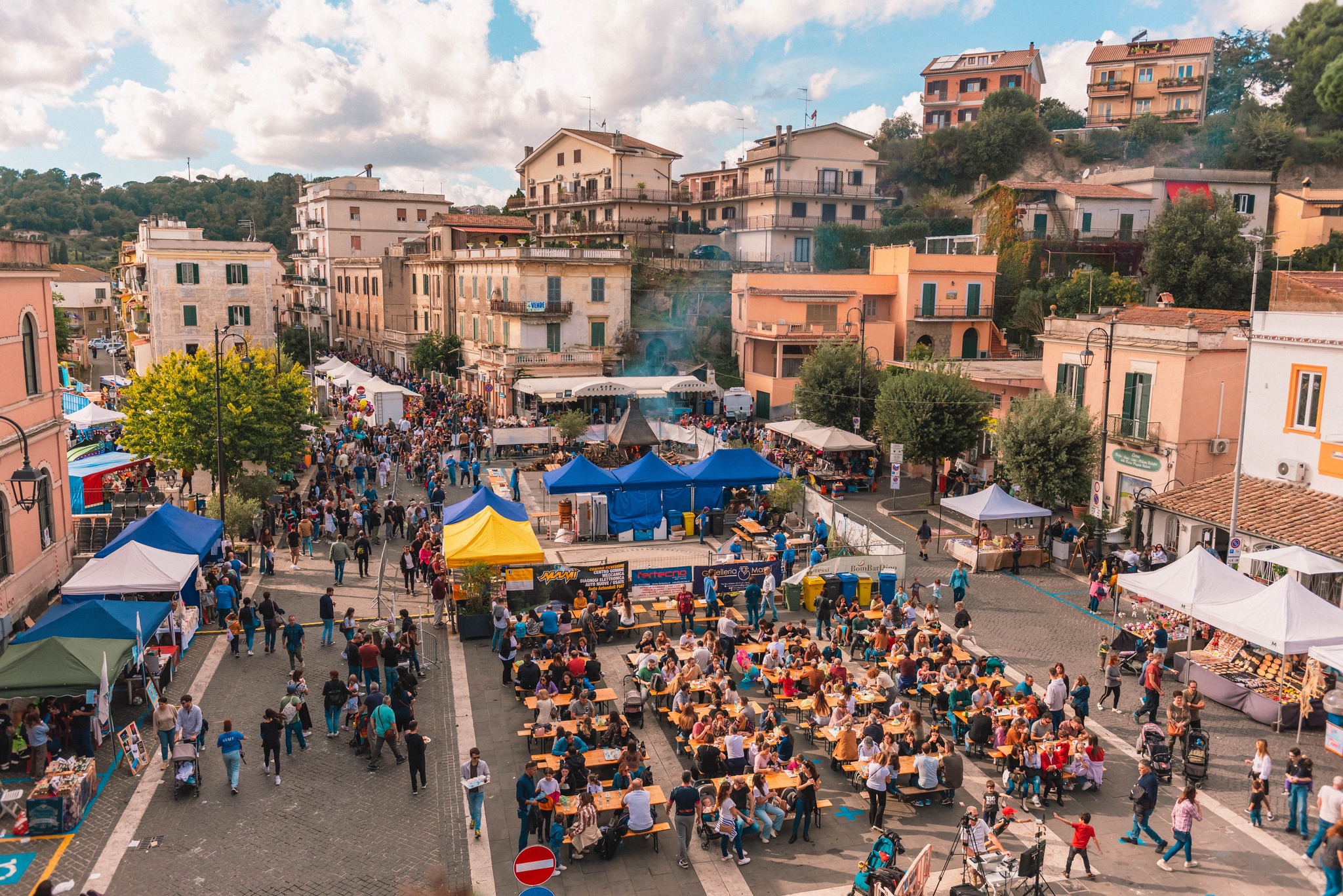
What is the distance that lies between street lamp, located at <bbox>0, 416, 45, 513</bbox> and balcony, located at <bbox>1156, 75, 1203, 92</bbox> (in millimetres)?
75549

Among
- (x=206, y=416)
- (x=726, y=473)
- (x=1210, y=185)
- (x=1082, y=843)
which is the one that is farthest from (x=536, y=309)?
(x=1082, y=843)

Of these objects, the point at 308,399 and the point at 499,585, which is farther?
the point at 308,399

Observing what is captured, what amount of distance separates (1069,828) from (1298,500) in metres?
12.7

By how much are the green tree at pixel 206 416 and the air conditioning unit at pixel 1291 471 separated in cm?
2647

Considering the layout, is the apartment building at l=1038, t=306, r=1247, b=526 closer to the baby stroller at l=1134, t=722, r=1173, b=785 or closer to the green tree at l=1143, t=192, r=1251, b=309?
the baby stroller at l=1134, t=722, r=1173, b=785

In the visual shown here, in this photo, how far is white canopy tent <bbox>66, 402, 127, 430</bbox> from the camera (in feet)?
112

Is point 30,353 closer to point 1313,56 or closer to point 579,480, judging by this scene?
point 579,480

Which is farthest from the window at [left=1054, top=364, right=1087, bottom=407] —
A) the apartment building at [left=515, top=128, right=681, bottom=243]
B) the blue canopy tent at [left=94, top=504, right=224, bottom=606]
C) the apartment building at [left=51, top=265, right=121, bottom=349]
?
the apartment building at [left=51, top=265, right=121, bottom=349]

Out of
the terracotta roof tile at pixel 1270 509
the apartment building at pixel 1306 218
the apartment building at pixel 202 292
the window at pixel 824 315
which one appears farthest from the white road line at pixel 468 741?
the apartment building at pixel 1306 218

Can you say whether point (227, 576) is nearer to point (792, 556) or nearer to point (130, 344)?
point (792, 556)

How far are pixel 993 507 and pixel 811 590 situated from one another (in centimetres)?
626

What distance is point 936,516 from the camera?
2986 cm

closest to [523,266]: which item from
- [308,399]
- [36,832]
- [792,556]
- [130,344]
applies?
[308,399]

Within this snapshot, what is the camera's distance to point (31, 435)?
782 inches
